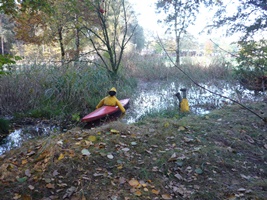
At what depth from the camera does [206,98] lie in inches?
387

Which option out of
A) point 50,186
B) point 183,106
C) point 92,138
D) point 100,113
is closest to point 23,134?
point 100,113

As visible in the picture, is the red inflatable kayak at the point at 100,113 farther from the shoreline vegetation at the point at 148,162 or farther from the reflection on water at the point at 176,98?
the shoreline vegetation at the point at 148,162

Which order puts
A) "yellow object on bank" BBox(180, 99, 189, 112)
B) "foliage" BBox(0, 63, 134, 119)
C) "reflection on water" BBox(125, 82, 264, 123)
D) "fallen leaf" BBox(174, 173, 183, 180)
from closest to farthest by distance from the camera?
1. "fallen leaf" BBox(174, 173, 183, 180)
2. "yellow object on bank" BBox(180, 99, 189, 112)
3. "foliage" BBox(0, 63, 134, 119)
4. "reflection on water" BBox(125, 82, 264, 123)

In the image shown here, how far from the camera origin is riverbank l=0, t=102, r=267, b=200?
3.09 metres

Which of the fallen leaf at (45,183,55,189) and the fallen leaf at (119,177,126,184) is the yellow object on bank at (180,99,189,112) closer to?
the fallen leaf at (119,177,126,184)

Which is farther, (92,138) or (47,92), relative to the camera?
(47,92)

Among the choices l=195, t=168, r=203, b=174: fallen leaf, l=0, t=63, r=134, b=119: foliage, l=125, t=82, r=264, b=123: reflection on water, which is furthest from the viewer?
l=125, t=82, r=264, b=123: reflection on water

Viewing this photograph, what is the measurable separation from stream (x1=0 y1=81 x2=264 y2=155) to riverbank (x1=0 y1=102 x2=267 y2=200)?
7.77 ft

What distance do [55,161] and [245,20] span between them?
8493 millimetres

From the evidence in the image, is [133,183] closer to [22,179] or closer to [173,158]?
[173,158]

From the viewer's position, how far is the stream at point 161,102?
259 inches

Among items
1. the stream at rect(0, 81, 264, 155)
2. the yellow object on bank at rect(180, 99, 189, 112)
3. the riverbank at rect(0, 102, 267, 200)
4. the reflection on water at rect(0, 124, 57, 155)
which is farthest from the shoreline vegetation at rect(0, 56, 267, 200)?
the stream at rect(0, 81, 264, 155)

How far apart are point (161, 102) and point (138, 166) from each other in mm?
5953

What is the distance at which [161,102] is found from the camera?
9.45m
